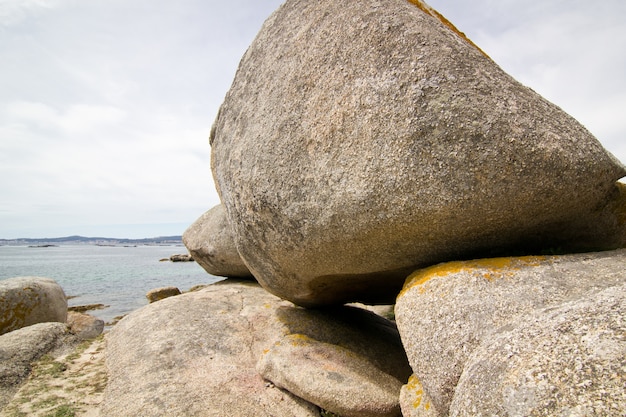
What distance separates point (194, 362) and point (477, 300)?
4401mm

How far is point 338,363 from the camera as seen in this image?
19.2 ft

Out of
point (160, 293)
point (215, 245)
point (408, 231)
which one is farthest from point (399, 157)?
point (160, 293)

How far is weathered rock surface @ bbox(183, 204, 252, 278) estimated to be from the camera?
11625 millimetres

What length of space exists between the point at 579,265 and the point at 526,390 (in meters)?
2.02

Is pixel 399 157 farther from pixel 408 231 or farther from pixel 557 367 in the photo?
pixel 557 367

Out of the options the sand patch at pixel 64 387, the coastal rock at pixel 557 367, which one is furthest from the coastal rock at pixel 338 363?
the coastal rock at pixel 557 367

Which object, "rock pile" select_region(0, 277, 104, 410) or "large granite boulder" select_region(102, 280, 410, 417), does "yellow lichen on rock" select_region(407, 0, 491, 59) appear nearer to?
"large granite boulder" select_region(102, 280, 410, 417)

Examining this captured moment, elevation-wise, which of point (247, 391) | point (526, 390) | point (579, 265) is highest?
point (579, 265)

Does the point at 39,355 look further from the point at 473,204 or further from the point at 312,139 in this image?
the point at 473,204

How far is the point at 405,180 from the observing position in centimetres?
413

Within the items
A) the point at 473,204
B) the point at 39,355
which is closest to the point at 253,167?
the point at 473,204

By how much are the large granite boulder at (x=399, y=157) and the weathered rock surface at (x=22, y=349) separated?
446 centimetres

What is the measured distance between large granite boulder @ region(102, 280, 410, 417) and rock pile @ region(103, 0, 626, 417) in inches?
1.6

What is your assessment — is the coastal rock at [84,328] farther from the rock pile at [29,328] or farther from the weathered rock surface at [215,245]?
the weathered rock surface at [215,245]
